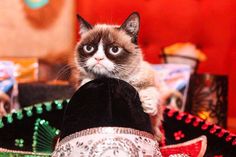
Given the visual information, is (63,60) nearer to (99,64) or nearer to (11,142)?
(11,142)

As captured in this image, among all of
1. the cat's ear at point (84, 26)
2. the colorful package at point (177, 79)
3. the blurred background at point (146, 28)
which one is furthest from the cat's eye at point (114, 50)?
the blurred background at point (146, 28)

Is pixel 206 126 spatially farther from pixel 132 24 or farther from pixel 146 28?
pixel 146 28

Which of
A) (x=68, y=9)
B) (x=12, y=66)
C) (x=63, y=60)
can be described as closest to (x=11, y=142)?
(x=12, y=66)

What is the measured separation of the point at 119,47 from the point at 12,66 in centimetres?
81

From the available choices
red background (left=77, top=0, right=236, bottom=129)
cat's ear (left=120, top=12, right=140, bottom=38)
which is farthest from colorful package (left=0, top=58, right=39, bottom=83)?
cat's ear (left=120, top=12, right=140, bottom=38)

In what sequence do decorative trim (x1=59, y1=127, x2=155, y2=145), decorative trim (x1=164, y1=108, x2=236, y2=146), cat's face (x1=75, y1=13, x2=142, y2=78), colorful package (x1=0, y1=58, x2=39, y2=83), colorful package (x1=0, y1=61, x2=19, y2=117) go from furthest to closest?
colorful package (x1=0, y1=58, x2=39, y2=83) < colorful package (x1=0, y1=61, x2=19, y2=117) < decorative trim (x1=164, y1=108, x2=236, y2=146) < cat's face (x1=75, y1=13, x2=142, y2=78) < decorative trim (x1=59, y1=127, x2=155, y2=145)

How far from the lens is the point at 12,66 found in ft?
4.83

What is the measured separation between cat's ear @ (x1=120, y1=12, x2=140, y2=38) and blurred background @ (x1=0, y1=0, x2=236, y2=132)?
103 centimetres

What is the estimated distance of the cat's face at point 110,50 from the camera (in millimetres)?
788

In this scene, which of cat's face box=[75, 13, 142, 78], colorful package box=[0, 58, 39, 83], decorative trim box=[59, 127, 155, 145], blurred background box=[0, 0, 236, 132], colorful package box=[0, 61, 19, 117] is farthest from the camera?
blurred background box=[0, 0, 236, 132]

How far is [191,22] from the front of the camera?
1922 millimetres

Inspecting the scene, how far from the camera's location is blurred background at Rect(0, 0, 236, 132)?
6.16 feet

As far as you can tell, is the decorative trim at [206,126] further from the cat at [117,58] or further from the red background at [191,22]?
the red background at [191,22]

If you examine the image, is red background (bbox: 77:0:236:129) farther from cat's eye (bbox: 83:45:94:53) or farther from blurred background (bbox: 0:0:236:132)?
cat's eye (bbox: 83:45:94:53)
